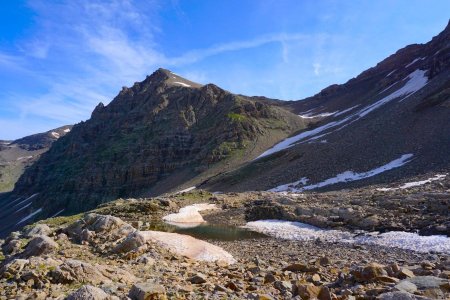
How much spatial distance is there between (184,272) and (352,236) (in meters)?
16.2

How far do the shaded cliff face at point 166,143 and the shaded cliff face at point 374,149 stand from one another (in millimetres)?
21481

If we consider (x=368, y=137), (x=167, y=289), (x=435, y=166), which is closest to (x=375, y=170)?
(x=435, y=166)

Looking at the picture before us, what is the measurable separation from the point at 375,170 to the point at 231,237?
3072 centimetres

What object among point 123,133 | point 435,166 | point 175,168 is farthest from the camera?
point 123,133

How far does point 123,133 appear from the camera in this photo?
145625 mm

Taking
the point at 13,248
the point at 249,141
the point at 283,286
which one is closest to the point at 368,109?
the point at 249,141

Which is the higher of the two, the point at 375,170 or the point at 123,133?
the point at 123,133

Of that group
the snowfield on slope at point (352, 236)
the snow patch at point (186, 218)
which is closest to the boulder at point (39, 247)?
the snowfield on slope at point (352, 236)

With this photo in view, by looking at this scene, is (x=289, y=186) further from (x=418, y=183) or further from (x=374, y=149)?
(x=418, y=183)

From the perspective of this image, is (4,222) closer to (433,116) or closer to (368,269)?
(433,116)

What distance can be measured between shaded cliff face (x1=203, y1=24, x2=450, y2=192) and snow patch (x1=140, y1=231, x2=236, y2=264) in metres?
32.5

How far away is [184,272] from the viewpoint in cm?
1409

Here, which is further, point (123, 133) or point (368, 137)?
point (123, 133)

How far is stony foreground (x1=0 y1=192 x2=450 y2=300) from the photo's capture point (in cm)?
1028
